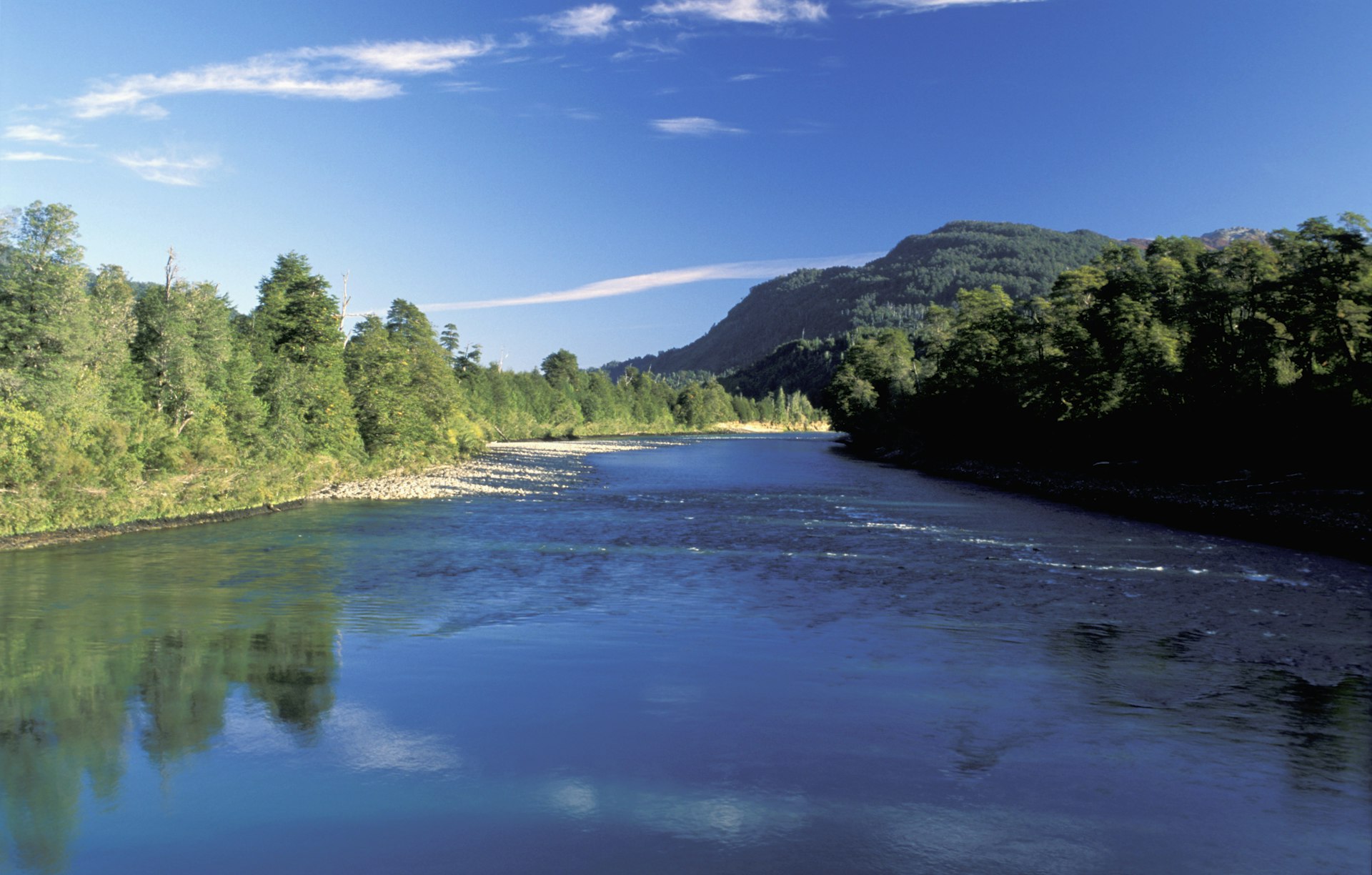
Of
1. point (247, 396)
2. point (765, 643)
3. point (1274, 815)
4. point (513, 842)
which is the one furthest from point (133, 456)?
point (1274, 815)

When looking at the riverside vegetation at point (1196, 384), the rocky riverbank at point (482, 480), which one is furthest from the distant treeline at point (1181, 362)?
the rocky riverbank at point (482, 480)

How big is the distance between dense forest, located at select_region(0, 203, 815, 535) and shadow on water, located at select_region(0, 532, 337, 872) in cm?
640

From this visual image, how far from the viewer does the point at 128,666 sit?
50.1 ft

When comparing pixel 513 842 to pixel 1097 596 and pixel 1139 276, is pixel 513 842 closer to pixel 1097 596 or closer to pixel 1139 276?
pixel 1097 596

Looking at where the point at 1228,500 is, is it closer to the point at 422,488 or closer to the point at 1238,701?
the point at 1238,701

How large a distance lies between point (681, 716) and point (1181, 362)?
53.9m

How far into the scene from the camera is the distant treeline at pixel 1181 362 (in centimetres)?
4162

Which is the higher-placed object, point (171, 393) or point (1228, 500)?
point (171, 393)

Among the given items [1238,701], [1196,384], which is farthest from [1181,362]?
[1238,701]

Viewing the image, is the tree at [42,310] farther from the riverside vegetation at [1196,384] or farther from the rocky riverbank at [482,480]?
the riverside vegetation at [1196,384]

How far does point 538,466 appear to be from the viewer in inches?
3219

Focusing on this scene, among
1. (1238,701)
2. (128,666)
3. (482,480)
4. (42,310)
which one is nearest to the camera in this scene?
(1238,701)

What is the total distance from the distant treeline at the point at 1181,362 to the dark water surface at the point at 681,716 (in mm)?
19933

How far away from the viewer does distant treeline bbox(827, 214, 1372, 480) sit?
41.6 m
